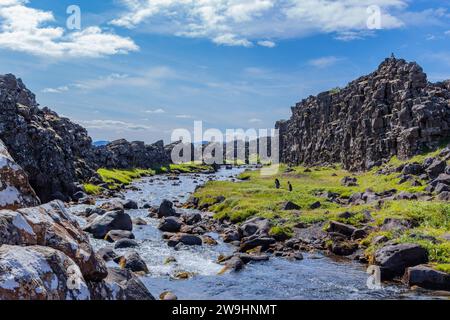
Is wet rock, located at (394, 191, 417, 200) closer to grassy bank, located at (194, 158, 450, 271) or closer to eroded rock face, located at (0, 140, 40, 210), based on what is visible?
grassy bank, located at (194, 158, 450, 271)

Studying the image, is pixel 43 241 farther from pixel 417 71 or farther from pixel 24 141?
pixel 417 71

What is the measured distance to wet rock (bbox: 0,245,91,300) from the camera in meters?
11.0

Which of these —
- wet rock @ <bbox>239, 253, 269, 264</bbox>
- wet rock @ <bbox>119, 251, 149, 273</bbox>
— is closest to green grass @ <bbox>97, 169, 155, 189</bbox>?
wet rock @ <bbox>119, 251, 149, 273</bbox>

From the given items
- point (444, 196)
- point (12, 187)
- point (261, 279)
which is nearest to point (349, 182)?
point (444, 196)

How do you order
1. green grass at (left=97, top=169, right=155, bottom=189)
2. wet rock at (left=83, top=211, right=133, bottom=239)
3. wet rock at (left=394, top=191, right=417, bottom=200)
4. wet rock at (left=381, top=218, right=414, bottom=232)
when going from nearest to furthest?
wet rock at (left=381, top=218, right=414, bottom=232)
wet rock at (left=83, top=211, right=133, bottom=239)
wet rock at (left=394, top=191, right=417, bottom=200)
green grass at (left=97, top=169, right=155, bottom=189)

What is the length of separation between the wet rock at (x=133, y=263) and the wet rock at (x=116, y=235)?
11745 millimetres

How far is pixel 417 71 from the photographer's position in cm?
12331

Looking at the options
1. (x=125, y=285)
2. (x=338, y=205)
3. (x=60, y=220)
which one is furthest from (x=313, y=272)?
(x=338, y=205)

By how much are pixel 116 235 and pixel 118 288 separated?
1452 inches

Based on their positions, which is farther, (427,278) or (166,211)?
(166,211)

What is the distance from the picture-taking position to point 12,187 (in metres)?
16.1

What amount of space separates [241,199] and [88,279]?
65.5 metres

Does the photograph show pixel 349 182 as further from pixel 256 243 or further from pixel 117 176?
pixel 117 176

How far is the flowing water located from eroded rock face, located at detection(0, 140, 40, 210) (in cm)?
1683
